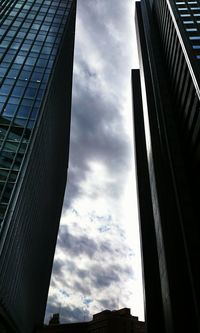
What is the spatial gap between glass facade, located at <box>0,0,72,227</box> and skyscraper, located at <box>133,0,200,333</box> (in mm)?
20356

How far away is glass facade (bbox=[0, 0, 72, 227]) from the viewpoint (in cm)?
3781

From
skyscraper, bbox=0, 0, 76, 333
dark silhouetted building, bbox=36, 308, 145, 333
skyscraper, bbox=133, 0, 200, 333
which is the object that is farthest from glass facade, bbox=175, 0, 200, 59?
dark silhouetted building, bbox=36, 308, 145, 333

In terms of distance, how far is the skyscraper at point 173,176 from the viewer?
94.6 ft

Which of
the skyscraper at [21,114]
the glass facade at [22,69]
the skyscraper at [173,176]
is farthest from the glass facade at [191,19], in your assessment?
the glass facade at [22,69]

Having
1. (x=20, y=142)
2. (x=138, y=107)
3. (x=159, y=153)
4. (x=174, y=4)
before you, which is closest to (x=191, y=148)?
(x=159, y=153)

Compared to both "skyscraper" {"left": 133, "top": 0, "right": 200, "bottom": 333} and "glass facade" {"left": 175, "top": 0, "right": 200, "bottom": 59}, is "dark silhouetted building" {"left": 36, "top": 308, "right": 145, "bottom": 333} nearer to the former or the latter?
"skyscraper" {"left": 133, "top": 0, "right": 200, "bottom": 333}

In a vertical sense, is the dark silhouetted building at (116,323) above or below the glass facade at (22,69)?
below

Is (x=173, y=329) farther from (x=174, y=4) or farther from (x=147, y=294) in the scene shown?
(x=174, y=4)

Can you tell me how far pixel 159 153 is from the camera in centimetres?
4341

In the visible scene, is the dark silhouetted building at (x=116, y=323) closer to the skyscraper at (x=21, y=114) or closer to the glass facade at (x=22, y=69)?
the skyscraper at (x=21, y=114)

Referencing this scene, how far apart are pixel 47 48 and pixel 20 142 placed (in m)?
28.1

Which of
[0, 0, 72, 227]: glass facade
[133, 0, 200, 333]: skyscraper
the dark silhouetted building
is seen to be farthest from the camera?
the dark silhouetted building

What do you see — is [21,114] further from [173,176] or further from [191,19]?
[191,19]

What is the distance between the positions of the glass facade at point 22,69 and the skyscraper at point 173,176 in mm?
20356
